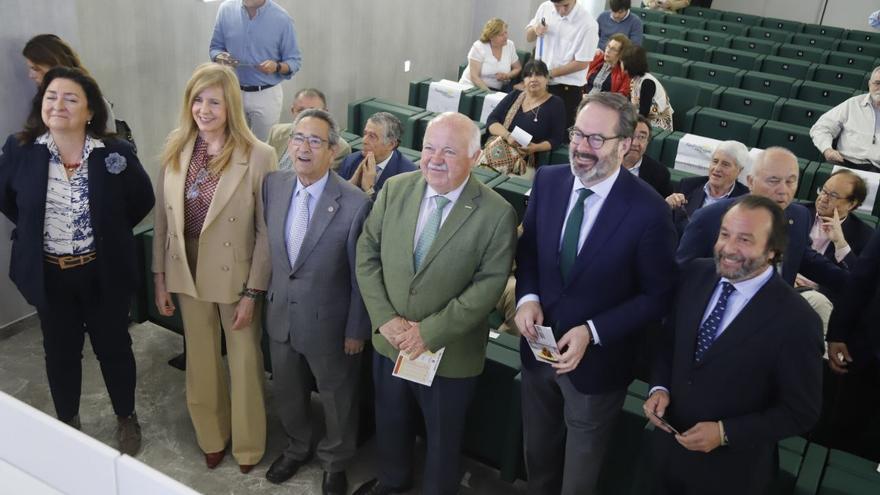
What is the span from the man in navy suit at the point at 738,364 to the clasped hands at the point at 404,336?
737 mm

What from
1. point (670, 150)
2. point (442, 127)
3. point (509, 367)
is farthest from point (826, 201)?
point (442, 127)

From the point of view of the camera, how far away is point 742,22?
13.1 metres

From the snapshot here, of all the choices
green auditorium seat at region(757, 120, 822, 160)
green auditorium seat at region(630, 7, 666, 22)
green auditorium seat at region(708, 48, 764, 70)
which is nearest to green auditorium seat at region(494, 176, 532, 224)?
green auditorium seat at region(757, 120, 822, 160)

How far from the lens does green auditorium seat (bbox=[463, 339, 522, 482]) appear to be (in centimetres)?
279

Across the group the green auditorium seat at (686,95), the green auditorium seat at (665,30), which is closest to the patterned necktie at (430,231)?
the green auditorium seat at (686,95)

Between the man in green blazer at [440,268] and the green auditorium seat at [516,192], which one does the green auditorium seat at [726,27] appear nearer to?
Result: the green auditorium seat at [516,192]

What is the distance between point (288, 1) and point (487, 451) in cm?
479

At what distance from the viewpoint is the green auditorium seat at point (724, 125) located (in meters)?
5.89

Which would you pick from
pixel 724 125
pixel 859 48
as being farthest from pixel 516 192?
pixel 859 48

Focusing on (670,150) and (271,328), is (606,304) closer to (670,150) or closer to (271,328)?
(271,328)

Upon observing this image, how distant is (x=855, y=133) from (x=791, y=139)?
1.51 ft

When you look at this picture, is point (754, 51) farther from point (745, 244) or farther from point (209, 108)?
point (209, 108)

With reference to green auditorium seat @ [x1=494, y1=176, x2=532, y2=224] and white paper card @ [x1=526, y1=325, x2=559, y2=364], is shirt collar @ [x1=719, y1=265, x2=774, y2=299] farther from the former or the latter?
green auditorium seat @ [x1=494, y1=176, x2=532, y2=224]

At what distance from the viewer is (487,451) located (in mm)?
2971
